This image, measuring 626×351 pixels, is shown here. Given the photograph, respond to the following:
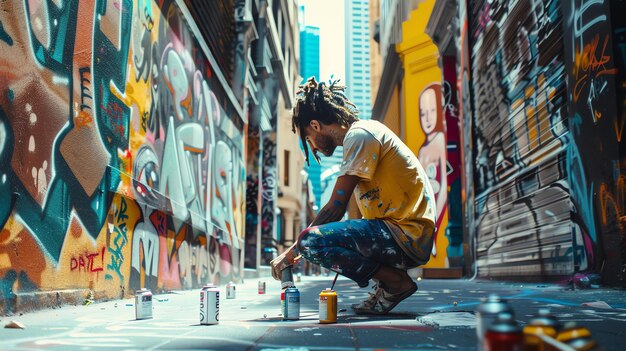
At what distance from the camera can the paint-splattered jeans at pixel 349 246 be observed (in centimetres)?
354

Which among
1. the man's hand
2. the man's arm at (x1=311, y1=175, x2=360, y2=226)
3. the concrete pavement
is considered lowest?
the concrete pavement

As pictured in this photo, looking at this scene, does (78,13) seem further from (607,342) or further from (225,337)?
(607,342)

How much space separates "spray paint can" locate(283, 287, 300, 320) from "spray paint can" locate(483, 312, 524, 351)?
2357 mm

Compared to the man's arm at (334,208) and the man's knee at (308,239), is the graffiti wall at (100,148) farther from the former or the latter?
the man's knee at (308,239)

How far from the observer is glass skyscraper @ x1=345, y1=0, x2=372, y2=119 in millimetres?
171250

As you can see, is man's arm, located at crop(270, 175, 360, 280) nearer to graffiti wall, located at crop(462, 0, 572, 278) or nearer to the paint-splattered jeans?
the paint-splattered jeans

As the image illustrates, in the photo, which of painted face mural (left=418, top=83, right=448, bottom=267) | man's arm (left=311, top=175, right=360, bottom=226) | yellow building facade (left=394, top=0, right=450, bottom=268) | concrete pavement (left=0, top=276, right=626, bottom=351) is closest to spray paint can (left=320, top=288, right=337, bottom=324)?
concrete pavement (left=0, top=276, right=626, bottom=351)

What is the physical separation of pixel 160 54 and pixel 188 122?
1.64 m

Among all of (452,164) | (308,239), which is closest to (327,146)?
(308,239)

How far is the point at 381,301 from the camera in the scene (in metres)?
3.79

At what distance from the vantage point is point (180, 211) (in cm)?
841

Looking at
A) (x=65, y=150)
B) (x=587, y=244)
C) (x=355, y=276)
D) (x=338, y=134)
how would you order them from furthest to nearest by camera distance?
(x=587, y=244) → (x=65, y=150) → (x=338, y=134) → (x=355, y=276)

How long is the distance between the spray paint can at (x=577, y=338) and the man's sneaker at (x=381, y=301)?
7.49 feet

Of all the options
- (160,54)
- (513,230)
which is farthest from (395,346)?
(513,230)
